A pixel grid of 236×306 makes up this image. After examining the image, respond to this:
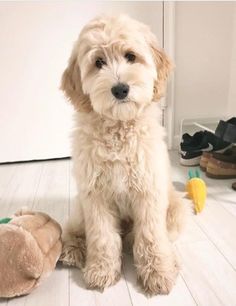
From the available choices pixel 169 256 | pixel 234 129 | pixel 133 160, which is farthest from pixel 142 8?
pixel 169 256

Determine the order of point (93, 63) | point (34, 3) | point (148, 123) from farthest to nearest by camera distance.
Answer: point (34, 3), point (148, 123), point (93, 63)

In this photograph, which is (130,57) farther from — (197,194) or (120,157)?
(197,194)

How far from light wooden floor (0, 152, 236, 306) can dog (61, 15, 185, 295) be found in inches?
1.9

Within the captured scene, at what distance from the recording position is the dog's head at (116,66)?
1.09 metres

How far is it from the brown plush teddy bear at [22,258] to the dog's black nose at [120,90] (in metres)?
0.59

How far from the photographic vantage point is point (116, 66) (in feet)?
3.68

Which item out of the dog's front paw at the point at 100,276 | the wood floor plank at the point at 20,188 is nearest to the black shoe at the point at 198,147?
the wood floor plank at the point at 20,188

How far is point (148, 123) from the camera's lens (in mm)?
1242

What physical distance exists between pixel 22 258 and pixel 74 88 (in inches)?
25.2

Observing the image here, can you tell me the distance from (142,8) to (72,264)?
1.84 metres

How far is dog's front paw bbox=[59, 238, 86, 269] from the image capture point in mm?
1352

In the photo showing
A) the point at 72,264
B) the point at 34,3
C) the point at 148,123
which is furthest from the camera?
the point at 34,3

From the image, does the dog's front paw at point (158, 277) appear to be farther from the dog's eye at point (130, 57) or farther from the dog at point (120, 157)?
the dog's eye at point (130, 57)

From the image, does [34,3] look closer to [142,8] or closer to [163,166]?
[142,8]
